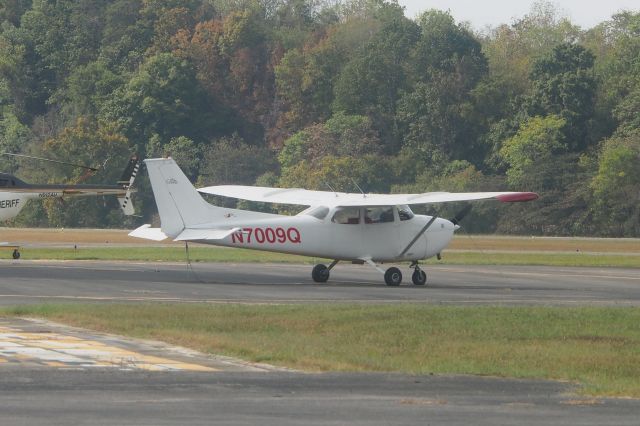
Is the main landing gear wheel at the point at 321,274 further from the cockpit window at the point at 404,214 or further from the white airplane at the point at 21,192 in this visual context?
the white airplane at the point at 21,192

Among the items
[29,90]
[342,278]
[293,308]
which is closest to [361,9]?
[29,90]

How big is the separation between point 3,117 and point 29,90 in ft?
14.1

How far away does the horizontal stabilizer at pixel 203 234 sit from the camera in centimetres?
3198

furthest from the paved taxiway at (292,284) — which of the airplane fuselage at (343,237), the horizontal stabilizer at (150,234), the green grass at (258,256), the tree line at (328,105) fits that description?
the tree line at (328,105)

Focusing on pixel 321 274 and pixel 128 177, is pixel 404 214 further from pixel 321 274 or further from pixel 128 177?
pixel 128 177

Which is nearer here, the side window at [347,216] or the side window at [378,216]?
the side window at [347,216]

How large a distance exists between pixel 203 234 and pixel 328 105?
3010 inches

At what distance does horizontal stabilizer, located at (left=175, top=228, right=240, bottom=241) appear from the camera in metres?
32.0

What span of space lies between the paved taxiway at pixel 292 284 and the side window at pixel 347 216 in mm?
1623

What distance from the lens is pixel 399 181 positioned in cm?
9175

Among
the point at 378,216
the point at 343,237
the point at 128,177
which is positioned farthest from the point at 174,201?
the point at 128,177

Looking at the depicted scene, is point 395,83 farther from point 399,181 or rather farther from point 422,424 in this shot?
point 422,424

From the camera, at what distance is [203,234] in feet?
105

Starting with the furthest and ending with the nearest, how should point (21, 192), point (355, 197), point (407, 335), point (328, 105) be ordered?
point (328, 105) → point (21, 192) → point (355, 197) → point (407, 335)
